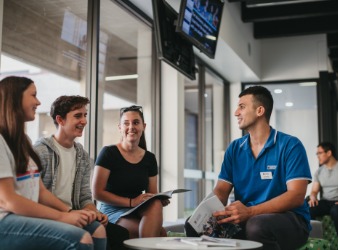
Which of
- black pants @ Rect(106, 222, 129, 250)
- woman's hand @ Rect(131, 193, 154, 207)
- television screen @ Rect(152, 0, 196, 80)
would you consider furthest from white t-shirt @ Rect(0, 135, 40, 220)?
television screen @ Rect(152, 0, 196, 80)

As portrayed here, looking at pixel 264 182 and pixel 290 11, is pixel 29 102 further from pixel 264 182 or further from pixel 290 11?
pixel 290 11

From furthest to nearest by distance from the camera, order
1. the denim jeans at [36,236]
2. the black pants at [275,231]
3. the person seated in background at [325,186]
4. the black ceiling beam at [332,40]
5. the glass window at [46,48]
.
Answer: the black ceiling beam at [332,40] → the person seated in background at [325,186] → the glass window at [46,48] → the black pants at [275,231] → the denim jeans at [36,236]

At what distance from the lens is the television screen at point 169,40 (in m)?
3.97

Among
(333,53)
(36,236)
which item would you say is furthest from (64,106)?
(333,53)

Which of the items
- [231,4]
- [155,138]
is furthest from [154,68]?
[231,4]

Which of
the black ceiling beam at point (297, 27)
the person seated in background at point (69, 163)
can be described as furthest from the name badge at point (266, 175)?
the black ceiling beam at point (297, 27)

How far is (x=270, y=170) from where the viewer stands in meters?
2.89

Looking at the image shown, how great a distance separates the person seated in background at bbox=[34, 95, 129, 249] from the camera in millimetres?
2654

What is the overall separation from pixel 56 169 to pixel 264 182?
1176 mm

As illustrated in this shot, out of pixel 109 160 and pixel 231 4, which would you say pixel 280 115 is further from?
pixel 109 160

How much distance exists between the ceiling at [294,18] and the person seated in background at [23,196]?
4179mm

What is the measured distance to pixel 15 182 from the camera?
2.08 meters

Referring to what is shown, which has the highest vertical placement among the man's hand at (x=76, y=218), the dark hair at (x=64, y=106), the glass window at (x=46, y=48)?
the glass window at (x=46, y=48)

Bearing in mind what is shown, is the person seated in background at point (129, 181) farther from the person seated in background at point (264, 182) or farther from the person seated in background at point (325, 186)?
the person seated in background at point (325, 186)
